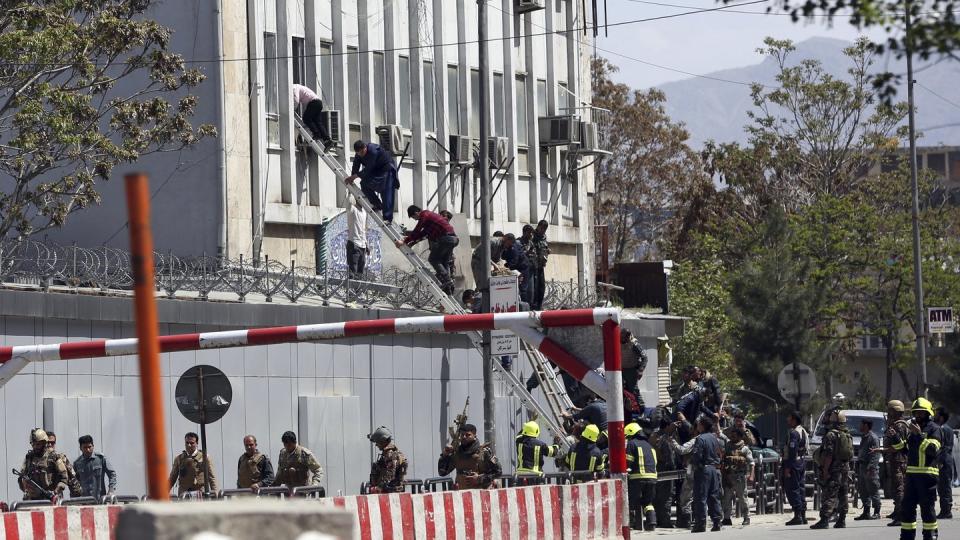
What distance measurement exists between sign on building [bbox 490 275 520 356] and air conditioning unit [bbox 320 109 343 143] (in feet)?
36.2

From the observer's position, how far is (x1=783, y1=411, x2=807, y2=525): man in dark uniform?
2370 centimetres

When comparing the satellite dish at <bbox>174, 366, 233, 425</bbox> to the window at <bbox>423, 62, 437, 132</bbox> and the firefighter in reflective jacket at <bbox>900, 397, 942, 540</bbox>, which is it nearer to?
the firefighter in reflective jacket at <bbox>900, 397, 942, 540</bbox>

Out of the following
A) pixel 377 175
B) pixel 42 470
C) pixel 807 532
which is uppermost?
pixel 377 175

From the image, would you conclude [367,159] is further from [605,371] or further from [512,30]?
[605,371]

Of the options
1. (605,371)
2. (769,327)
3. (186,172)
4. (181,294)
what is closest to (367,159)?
(186,172)

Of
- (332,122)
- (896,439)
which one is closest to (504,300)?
(896,439)

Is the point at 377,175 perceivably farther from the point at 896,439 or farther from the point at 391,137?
the point at 896,439

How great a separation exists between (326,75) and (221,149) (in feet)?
13.1

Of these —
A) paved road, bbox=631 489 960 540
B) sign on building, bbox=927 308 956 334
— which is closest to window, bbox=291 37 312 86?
paved road, bbox=631 489 960 540

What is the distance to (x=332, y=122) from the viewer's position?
3462 centimetres

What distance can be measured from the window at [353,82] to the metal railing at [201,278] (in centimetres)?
610

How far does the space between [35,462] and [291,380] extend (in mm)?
7267

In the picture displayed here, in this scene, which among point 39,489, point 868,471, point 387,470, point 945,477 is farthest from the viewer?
point 945,477

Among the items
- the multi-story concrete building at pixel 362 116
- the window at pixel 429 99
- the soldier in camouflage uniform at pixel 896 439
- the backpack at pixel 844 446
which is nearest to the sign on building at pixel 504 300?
the backpack at pixel 844 446
